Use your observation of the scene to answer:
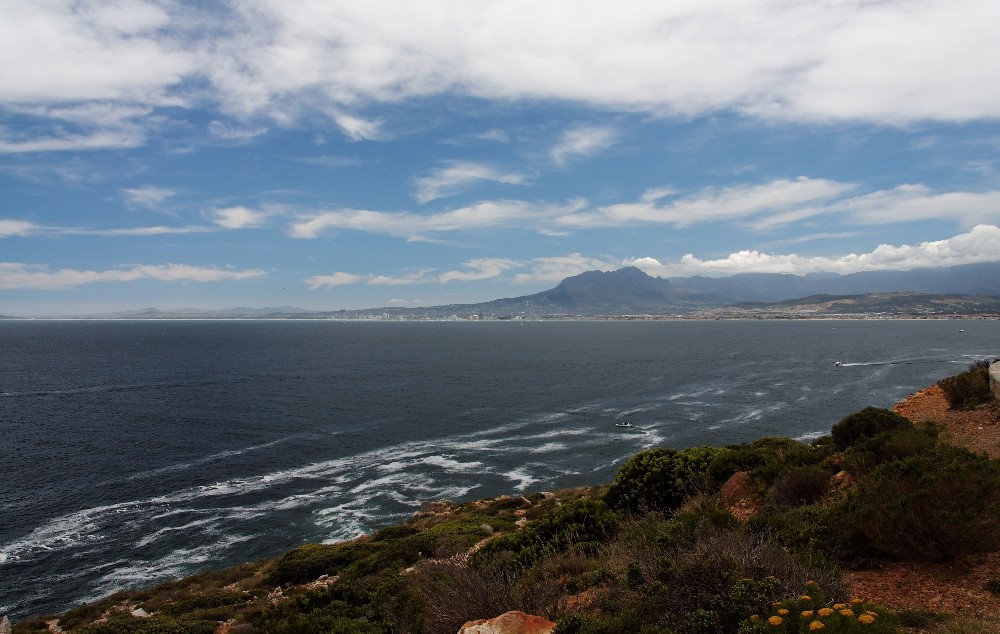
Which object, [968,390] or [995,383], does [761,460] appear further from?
[968,390]

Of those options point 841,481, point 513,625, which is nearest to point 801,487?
point 841,481

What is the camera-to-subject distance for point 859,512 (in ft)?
34.6

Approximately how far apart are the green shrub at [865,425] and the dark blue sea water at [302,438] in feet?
72.2

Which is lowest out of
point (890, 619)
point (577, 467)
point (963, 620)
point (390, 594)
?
point (577, 467)

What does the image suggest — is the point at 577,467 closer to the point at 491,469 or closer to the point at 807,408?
the point at 491,469

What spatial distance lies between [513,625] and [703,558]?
2890 mm

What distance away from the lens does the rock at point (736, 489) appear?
57.5 feet

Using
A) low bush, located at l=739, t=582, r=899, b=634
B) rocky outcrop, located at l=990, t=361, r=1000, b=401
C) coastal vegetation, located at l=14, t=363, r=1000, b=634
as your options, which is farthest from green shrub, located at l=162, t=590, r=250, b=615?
rocky outcrop, located at l=990, t=361, r=1000, b=401

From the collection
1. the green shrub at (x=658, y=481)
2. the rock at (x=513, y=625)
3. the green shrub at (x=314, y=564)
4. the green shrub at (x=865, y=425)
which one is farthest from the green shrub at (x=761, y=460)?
the green shrub at (x=314, y=564)

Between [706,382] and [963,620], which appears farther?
[706,382]

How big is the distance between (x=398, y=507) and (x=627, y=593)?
102 feet

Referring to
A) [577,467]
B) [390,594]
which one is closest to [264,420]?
[577,467]

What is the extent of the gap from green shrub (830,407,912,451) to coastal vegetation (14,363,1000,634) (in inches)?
2.7

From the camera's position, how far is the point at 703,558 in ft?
26.5
